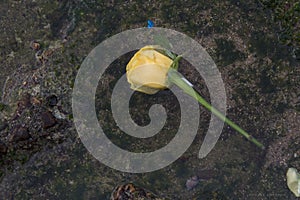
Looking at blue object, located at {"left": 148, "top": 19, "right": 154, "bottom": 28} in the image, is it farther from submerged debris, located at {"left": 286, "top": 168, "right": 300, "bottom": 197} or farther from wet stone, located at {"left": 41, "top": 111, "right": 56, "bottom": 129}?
submerged debris, located at {"left": 286, "top": 168, "right": 300, "bottom": 197}

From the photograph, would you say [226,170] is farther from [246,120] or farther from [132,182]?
[132,182]

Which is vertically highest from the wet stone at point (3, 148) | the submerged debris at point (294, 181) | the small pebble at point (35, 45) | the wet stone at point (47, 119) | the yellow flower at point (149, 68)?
the yellow flower at point (149, 68)

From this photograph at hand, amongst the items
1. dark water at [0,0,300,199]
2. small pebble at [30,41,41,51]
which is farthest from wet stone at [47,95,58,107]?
small pebble at [30,41,41,51]

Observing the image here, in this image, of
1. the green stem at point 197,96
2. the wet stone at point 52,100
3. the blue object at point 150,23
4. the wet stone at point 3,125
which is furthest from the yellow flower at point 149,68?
the wet stone at point 3,125

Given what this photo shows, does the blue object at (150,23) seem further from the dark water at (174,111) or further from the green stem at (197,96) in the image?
the green stem at (197,96)

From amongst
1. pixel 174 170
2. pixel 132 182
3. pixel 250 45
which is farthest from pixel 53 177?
pixel 250 45

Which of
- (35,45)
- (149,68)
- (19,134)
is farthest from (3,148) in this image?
(149,68)
